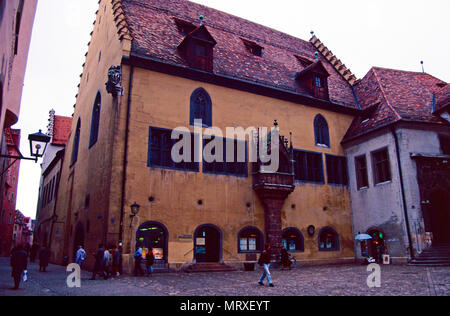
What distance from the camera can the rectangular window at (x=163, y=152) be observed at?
59.9 feet

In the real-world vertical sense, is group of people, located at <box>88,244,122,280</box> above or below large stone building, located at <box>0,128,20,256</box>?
below

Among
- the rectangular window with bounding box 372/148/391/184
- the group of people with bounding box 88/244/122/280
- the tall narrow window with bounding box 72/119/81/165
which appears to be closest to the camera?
the group of people with bounding box 88/244/122/280

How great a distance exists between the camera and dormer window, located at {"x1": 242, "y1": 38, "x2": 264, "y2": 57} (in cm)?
2539

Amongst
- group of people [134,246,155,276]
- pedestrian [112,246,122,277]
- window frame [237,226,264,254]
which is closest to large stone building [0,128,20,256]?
pedestrian [112,246,122,277]

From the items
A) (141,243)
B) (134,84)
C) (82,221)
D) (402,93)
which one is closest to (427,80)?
(402,93)

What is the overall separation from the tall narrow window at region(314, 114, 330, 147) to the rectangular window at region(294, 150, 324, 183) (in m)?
1.20

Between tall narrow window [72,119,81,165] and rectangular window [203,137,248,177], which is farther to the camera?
tall narrow window [72,119,81,165]

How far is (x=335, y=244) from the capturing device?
2302 centimetres

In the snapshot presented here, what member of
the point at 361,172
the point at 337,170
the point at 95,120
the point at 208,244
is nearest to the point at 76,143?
the point at 95,120

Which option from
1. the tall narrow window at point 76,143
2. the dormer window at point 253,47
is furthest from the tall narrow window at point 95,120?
the dormer window at point 253,47

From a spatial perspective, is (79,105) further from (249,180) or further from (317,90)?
(317,90)

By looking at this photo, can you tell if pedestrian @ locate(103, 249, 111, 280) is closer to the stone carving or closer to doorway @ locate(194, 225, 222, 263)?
doorway @ locate(194, 225, 222, 263)

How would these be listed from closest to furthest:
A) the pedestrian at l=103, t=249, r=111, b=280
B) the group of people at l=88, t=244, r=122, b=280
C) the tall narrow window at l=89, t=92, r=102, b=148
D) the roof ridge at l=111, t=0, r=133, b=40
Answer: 1. the group of people at l=88, t=244, r=122, b=280
2. the pedestrian at l=103, t=249, r=111, b=280
3. the roof ridge at l=111, t=0, r=133, b=40
4. the tall narrow window at l=89, t=92, r=102, b=148

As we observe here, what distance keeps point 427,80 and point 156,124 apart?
67.7ft
